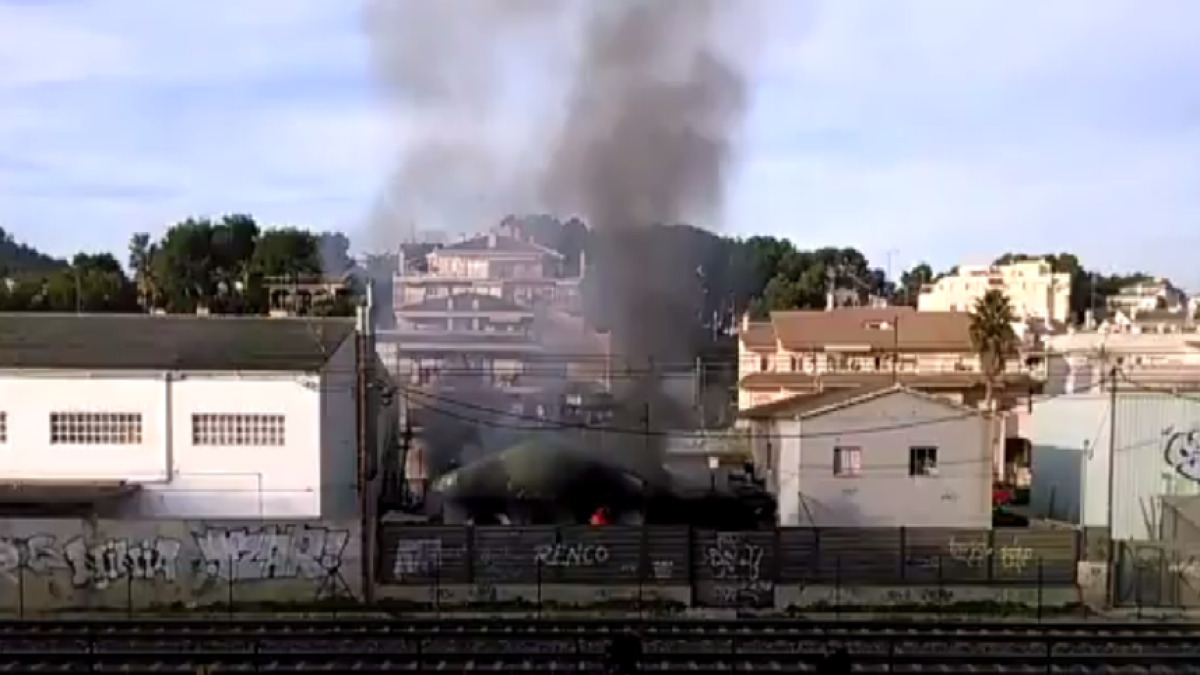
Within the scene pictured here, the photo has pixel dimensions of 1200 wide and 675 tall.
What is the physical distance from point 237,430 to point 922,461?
1822 centimetres

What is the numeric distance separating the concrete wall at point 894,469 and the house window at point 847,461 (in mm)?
113

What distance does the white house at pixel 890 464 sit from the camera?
38.4m

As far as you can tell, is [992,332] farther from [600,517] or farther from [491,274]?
[491,274]

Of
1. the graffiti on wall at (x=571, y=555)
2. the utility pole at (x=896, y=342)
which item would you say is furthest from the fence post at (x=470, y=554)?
the utility pole at (x=896, y=342)

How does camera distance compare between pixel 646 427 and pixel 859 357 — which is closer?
pixel 646 427

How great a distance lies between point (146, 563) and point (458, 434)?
29696mm

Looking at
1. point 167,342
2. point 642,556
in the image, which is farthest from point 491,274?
point 642,556

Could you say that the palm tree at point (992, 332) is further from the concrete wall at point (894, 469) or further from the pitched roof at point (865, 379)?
the concrete wall at point (894, 469)

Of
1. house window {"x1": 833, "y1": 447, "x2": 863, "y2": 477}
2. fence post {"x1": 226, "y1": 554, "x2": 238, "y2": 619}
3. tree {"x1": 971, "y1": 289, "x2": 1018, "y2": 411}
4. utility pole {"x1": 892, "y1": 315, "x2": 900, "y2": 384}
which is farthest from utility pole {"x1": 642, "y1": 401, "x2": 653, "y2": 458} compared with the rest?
fence post {"x1": 226, "y1": 554, "x2": 238, "y2": 619}

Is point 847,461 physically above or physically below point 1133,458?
below

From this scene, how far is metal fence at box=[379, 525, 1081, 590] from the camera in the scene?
97.4ft

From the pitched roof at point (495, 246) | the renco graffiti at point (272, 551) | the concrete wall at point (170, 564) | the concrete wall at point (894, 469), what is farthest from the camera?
the pitched roof at point (495, 246)

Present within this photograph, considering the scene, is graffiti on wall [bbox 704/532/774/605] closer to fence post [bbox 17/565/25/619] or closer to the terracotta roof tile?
fence post [bbox 17/565/25/619]

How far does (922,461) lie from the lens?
38688 mm
